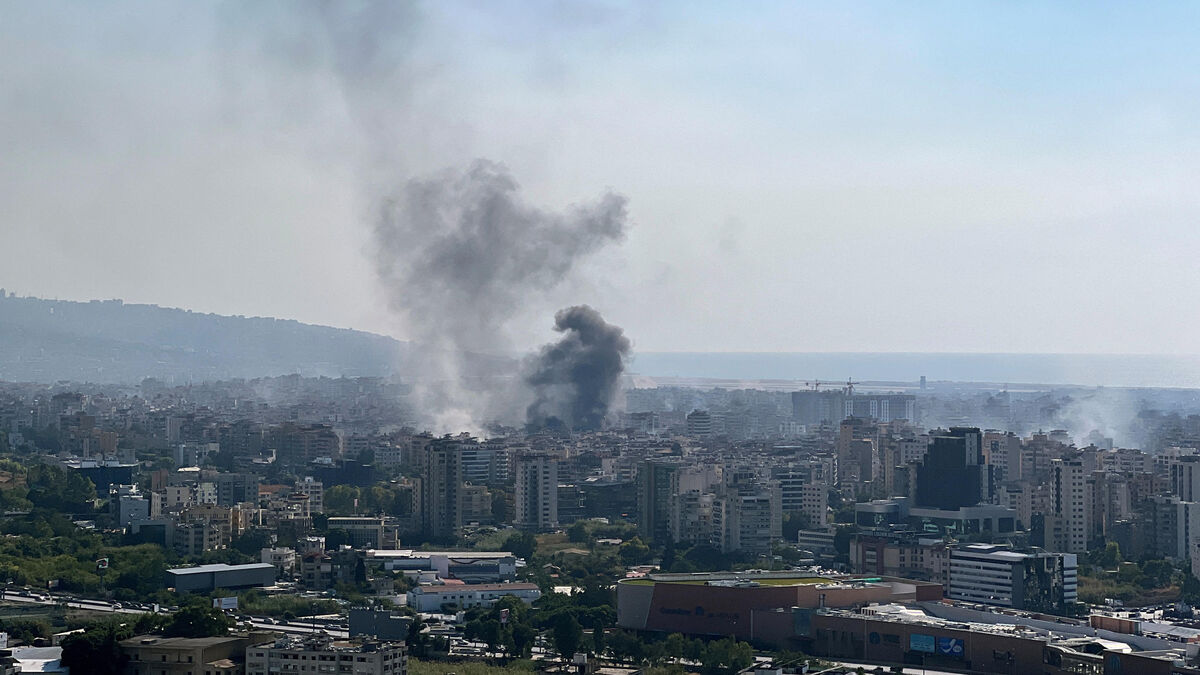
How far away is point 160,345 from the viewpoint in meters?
136

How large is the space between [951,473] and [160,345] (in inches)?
4292

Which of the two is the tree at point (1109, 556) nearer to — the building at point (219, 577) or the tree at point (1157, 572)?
the tree at point (1157, 572)

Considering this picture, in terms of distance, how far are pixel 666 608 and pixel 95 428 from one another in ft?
115

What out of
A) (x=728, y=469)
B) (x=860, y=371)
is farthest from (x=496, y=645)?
(x=860, y=371)

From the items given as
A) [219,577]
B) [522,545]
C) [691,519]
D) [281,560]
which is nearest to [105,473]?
[522,545]

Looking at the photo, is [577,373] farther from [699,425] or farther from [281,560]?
[281,560]

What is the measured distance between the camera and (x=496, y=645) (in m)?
20.6

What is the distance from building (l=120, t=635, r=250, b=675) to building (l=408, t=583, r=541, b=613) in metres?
6.79

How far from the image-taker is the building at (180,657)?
55.5 ft

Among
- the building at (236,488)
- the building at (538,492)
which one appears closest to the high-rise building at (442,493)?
the building at (538,492)

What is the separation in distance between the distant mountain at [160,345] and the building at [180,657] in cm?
9899

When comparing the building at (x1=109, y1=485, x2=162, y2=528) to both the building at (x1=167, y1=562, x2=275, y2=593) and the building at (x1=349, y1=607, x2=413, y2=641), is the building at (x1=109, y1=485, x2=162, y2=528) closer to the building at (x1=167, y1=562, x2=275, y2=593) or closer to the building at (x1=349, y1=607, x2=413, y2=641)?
the building at (x1=167, y1=562, x2=275, y2=593)

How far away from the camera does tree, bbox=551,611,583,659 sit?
20156 mm

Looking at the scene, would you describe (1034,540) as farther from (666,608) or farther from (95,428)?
(95,428)
